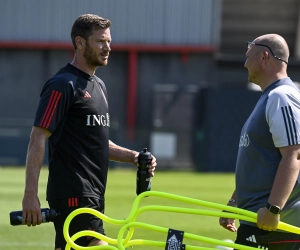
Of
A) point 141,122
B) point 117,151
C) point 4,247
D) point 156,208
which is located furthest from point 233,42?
point 156,208

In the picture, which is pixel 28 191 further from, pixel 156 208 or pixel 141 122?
pixel 141 122

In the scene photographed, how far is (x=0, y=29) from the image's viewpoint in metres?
28.5

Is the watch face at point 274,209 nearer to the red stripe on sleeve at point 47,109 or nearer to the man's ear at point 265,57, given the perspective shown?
the man's ear at point 265,57

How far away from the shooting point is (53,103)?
19.2ft

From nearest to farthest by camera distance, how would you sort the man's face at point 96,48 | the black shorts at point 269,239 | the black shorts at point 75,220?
1. the black shorts at point 269,239
2. the black shorts at point 75,220
3. the man's face at point 96,48

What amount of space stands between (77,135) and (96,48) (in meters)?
0.74

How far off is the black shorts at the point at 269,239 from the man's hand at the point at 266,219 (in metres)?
0.27

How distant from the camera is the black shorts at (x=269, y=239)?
17.2 ft

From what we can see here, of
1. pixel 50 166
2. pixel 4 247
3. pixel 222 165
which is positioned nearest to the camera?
pixel 50 166

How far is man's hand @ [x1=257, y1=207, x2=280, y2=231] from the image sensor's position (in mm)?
4934

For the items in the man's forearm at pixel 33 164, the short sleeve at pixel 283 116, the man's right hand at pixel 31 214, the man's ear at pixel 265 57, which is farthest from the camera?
the man's forearm at pixel 33 164

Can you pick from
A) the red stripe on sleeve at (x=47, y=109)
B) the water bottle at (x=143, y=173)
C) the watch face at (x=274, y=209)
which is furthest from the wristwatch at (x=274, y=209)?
the red stripe on sleeve at (x=47, y=109)

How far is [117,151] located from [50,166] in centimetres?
81

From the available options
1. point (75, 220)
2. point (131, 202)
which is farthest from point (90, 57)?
point (131, 202)
